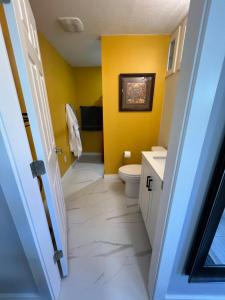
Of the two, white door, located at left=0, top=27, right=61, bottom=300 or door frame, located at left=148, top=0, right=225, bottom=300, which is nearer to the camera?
door frame, located at left=148, top=0, right=225, bottom=300

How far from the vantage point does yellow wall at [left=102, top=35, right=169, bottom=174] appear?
7.06 ft

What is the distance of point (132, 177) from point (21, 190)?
158 cm

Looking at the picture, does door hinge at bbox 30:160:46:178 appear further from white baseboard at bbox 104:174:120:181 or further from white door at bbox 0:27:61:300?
white baseboard at bbox 104:174:120:181

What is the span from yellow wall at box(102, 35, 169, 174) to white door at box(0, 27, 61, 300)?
1.84 m

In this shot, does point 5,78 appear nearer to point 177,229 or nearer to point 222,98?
point 222,98

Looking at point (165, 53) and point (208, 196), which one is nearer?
point (208, 196)

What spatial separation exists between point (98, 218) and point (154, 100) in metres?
2.00

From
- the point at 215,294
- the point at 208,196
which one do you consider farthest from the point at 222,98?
the point at 215,294

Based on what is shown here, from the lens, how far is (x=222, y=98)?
0.57 m

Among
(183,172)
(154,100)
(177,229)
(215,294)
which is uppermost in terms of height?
(154,100)

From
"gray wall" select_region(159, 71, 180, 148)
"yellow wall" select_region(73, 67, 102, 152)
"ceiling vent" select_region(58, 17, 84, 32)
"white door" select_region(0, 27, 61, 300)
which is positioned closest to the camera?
"white door" select_region(0, 27, 61, 300)

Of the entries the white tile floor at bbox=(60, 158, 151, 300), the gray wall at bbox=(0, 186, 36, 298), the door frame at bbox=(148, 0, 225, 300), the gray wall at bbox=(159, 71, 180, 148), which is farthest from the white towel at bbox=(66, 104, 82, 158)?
the door frame at bbox=(148, 0, 225, 300)

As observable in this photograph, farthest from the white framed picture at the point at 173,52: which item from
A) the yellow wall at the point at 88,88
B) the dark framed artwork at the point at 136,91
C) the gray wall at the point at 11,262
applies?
the gray wall at the point at 11,262

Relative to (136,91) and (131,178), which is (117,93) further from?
(131,178)
